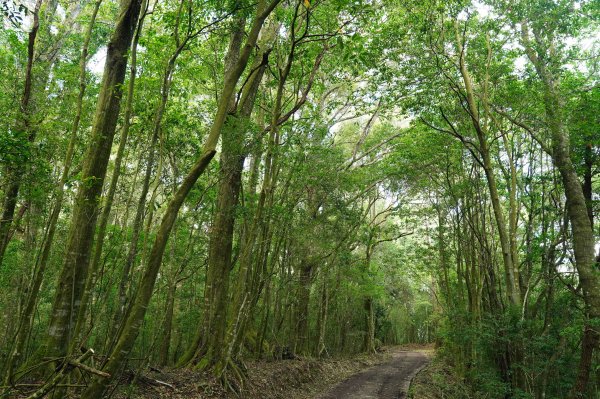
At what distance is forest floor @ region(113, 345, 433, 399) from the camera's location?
713 centimetres

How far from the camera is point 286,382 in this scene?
34.3 feet

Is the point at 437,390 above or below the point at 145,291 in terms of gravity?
below

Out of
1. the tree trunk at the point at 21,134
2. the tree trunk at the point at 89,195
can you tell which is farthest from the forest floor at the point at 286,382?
the tree trunk at the point at 21,134

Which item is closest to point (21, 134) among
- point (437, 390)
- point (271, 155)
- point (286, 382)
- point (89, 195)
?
point (89, 195)

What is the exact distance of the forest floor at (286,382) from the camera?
7.13 metres

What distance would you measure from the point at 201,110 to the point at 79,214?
641 cm

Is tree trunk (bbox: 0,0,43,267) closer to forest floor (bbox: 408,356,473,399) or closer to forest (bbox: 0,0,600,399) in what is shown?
forest (bbox: 0,0,600,399)

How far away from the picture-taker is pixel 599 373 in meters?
9.02

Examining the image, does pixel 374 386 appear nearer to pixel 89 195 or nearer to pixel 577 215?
pixel 577 215


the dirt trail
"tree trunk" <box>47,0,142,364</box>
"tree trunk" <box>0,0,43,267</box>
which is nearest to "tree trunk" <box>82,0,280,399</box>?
"tree trunk" <box>47,0,142,364</box>

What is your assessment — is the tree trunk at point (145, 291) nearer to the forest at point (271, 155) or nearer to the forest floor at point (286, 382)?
the forest at point (271, 155)

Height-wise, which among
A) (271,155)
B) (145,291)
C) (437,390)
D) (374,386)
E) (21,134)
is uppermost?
(271,155)

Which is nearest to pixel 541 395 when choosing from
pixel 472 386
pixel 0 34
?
pixel 472 386

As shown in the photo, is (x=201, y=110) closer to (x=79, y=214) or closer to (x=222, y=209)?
(x=222, y=209)
